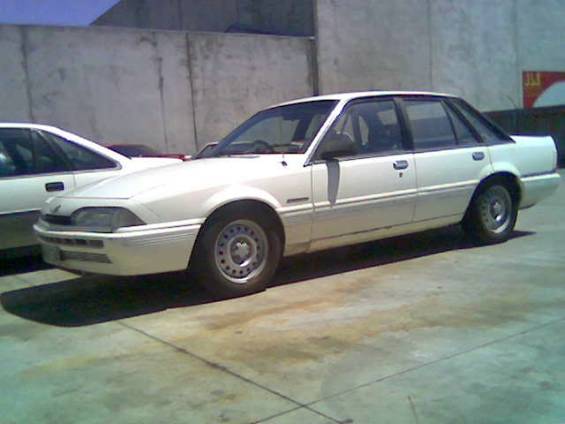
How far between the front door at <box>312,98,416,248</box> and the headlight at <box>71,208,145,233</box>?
152 cm

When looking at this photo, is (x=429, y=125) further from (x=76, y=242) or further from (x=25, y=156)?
(x=25, y=156)

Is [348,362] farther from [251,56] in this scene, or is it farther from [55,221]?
[251,56]

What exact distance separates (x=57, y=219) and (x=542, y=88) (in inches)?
901

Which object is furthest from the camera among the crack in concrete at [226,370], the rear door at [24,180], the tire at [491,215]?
the tire at [491,215]

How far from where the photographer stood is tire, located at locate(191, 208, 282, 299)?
4844 millimetres

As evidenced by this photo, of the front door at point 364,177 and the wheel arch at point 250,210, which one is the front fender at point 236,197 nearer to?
the wheel arch at point 250,210

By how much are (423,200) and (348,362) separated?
9.05 ft

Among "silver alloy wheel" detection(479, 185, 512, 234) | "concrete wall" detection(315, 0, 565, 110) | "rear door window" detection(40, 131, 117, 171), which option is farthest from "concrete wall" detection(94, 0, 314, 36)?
"rear door window" detection(40, 131, 117, 171)

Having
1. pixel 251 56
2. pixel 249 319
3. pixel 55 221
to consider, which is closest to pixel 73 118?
pixel 251 56

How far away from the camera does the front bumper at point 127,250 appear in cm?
452

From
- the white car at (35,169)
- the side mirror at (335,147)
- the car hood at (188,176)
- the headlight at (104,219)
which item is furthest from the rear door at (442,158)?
the white car at (35,169)

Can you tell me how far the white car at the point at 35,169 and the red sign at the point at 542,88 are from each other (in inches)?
799

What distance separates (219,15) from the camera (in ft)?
68.2

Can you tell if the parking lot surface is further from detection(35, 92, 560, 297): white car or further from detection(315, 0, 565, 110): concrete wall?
detection(315, 0, 565, 110): concrete wall
